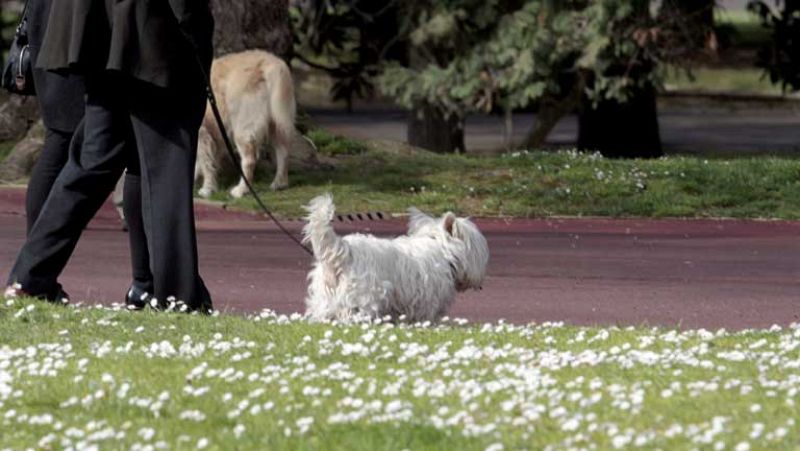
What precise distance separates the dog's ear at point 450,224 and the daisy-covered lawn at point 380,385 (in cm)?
94

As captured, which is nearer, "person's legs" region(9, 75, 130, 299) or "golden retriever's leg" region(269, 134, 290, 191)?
"person's legs" region(9, 75, 130, 299)

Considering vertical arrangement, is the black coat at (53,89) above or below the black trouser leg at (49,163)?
above

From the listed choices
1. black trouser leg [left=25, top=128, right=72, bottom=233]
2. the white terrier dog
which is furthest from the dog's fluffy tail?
black trouser leg [left=25, top=128, right=72, bottom=233]

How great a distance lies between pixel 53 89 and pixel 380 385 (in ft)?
11.6

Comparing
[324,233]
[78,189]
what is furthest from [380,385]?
[78,189]

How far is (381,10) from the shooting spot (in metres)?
27.2

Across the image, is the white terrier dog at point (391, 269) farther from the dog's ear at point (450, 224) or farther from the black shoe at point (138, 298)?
the black shoe at point (138, 298)

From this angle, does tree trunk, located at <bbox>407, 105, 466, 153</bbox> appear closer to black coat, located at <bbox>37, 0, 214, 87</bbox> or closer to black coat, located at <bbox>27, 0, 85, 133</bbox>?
black coat, located at <bbox>27, 0, 85, 133</bbox>

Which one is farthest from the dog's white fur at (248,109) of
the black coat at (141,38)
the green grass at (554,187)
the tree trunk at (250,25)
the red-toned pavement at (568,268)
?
the black coat at (141,38)

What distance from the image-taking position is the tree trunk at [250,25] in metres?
17.7

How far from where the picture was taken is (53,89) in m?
9.91

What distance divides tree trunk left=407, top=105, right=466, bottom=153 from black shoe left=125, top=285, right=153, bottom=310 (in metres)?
16.7

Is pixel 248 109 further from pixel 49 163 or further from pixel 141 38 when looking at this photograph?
pixel 141 38

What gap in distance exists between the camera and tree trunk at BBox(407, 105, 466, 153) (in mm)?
26656
